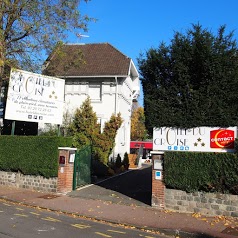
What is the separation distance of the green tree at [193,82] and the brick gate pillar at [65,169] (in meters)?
3.77

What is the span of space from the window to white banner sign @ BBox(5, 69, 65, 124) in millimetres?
8469

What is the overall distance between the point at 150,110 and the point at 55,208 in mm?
4911

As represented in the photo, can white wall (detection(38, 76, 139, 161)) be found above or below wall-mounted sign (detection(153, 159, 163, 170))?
above

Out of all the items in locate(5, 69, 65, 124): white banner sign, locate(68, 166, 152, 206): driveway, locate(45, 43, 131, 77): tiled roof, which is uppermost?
locate(45, 43, 131, 77): tiled roof

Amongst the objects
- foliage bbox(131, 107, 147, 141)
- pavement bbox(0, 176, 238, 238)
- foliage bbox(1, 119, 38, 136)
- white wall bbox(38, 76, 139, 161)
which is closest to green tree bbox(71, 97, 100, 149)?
white wall bbox(38, 76, 139, 161)

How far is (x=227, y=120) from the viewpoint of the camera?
11.4m

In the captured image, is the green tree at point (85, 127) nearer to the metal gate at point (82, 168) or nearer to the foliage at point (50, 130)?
the foliage at point (50, 130)

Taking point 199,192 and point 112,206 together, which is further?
point 112,206

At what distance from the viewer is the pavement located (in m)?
8.48

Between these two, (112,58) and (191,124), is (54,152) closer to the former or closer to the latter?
(191,124)

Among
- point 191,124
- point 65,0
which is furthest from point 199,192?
point 65,0

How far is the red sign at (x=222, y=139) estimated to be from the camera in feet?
37.6

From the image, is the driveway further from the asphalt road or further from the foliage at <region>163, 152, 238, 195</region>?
the asphalt road

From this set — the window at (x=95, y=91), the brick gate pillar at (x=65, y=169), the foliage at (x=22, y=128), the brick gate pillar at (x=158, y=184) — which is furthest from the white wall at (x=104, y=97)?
the brick gate pillar at (x=158, y=184)
